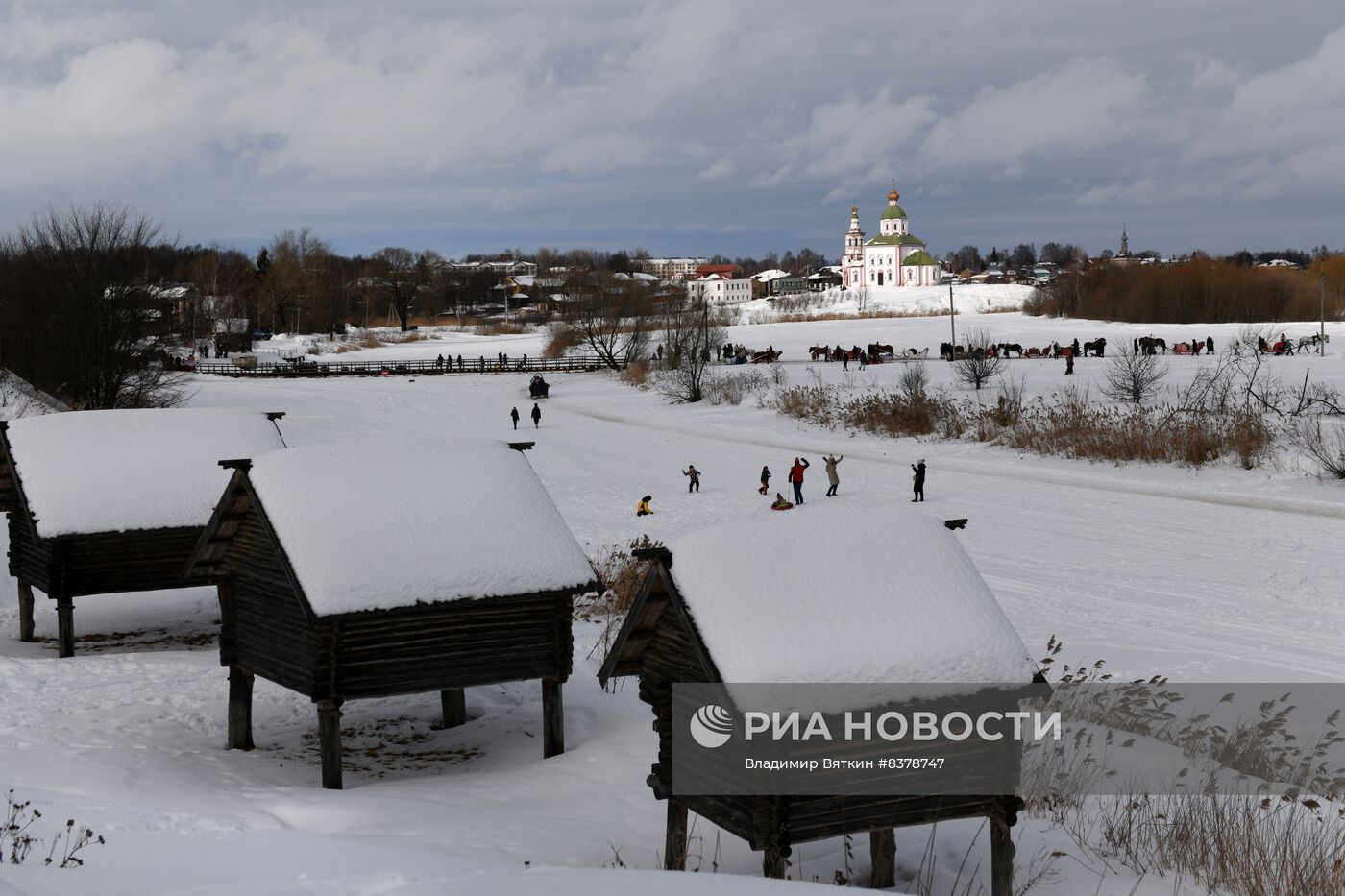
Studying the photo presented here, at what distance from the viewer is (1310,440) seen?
113 feet

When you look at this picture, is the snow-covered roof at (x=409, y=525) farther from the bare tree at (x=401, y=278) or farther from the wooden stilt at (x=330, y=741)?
the bare tree at (x=401, y=278)

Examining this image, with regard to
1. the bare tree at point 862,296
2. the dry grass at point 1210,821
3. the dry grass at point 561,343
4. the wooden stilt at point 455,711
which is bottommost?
the wooden stilt at point 455,711

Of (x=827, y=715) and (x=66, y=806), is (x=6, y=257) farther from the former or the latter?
(x=827, y=715)

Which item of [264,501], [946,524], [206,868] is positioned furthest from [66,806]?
[946,524]

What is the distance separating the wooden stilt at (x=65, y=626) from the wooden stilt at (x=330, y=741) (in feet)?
26.0

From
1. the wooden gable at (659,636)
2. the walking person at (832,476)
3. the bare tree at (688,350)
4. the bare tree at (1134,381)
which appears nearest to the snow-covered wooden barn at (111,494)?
the wooden gable at (659,636)

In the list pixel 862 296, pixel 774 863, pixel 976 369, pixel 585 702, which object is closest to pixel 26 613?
pixel 585 702

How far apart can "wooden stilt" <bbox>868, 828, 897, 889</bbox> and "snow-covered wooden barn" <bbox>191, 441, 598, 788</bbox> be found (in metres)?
4.81

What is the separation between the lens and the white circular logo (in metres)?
8.30

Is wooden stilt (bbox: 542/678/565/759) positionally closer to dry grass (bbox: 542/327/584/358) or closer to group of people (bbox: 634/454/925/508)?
group of people (bbox: 634/454/925/508)

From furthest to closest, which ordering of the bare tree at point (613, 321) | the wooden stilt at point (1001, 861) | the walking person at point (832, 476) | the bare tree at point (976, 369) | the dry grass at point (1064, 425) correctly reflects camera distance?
the bare tree at point (613, 321)
the bare tree at point (976, 369)
the dry grass at point (1064, 425)
the walking person at point (832, 476)
the wooden stilt at point (1001, 861)

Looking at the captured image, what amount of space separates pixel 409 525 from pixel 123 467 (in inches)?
328

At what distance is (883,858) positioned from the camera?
916cm

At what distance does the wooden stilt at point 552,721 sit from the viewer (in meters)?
13.6
